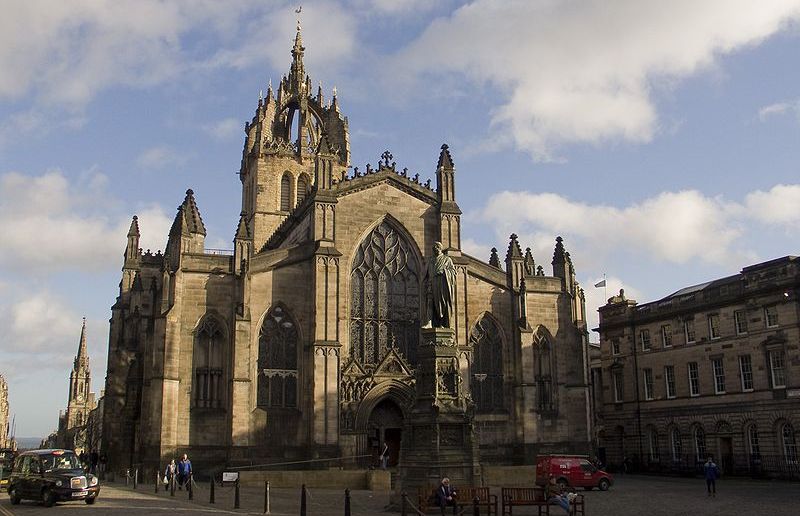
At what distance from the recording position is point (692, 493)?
30.8m

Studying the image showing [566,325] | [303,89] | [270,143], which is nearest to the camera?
[566,325]

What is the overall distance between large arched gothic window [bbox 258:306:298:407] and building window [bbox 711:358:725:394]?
2292 cm

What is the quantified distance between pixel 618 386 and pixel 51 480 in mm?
36764

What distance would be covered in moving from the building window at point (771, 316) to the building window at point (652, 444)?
1094 cm

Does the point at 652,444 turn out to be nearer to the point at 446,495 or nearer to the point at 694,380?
the point at 694,380

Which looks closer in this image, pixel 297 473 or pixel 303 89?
pixel 297 473

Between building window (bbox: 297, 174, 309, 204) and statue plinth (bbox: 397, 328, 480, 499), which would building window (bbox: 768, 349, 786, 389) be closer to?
statue plinth (bbox: 397, 328, 480, 499)

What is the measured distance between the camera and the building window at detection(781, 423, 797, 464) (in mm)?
38862

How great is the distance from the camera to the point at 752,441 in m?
41.2

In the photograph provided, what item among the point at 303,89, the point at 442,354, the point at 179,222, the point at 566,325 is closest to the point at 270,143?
the point at 303,89

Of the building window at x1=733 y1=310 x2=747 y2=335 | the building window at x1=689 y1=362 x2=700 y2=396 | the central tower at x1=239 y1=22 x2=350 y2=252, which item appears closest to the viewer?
the building window at x1=733 y1=310 x2=747 y2=335

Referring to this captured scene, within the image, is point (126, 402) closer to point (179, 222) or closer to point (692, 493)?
point (179, 222)

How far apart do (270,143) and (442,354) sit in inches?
1665

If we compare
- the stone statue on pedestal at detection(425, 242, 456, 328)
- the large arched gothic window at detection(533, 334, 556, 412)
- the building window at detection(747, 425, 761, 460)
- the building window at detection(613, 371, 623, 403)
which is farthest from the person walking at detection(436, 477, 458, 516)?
the building window at detection(613, 371, 623, 403)
